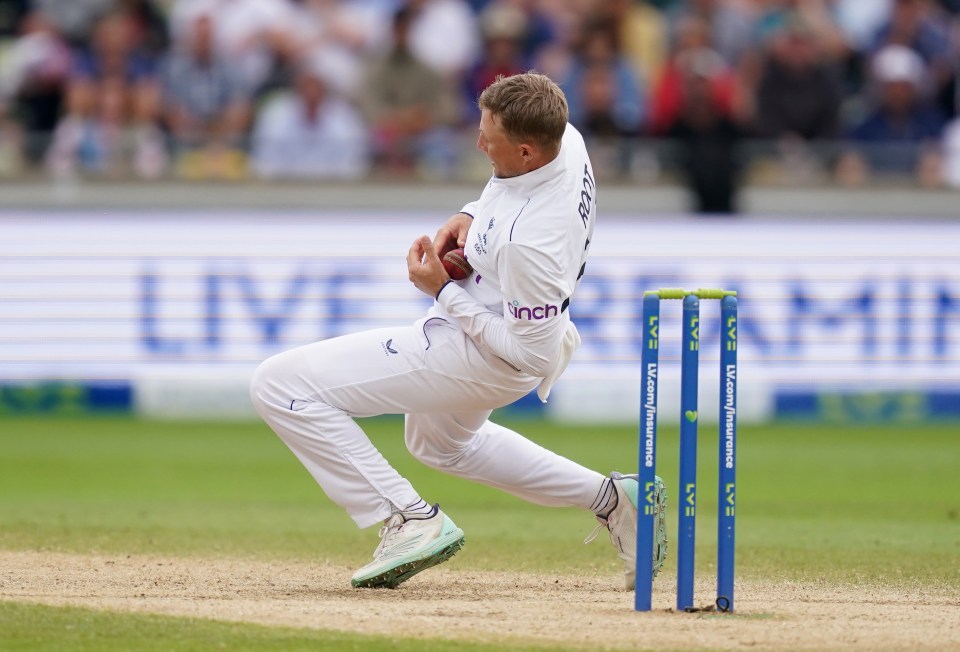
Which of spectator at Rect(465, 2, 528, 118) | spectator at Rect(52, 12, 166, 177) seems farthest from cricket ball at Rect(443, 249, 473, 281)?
spectator at Rect(465, 2, 528, 118)

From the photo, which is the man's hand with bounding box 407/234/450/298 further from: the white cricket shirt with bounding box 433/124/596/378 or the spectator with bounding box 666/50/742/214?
the spectator with bounding box 666/50/742/214

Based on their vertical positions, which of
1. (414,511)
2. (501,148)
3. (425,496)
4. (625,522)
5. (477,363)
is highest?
(501,148)

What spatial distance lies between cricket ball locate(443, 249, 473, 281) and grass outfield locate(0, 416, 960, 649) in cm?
159

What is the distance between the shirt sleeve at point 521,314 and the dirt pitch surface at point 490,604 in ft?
3.39

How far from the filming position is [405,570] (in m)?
6.73

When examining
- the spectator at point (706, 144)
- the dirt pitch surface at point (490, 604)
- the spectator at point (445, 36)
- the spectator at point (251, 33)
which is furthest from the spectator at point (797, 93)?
the dirt pitch surface at point (490, 604)

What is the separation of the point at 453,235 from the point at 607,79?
937cm

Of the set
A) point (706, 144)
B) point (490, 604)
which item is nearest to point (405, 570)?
point (490, 604)

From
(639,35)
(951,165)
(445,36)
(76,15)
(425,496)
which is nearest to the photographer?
(425,496)

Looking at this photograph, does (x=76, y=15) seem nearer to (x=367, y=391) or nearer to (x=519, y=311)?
(x=367, y=391)

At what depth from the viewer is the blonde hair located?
6.18 m

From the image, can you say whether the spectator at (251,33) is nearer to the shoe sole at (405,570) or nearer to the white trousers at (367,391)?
the white trousers at (367,391)

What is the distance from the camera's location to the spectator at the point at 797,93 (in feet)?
52.0

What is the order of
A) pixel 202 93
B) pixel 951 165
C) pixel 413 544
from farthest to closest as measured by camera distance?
pixel 202 93 < pixel 951 165 < pixel 413 544
